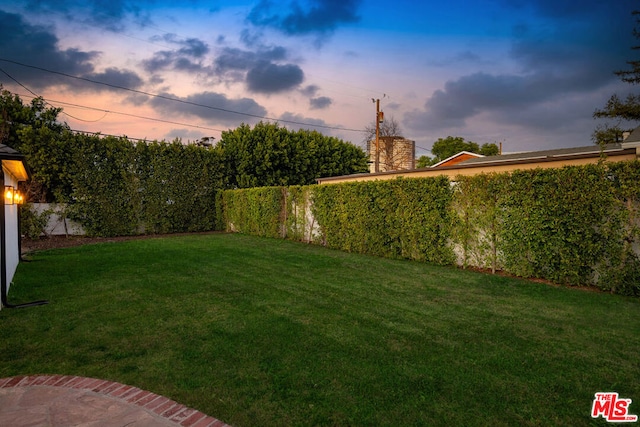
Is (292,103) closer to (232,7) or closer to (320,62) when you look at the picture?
(320,62)

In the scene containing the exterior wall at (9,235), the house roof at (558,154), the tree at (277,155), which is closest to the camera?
the exterior wall at (9,235)

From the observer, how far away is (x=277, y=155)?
75.3 feet

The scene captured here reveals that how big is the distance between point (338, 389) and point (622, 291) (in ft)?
20.4

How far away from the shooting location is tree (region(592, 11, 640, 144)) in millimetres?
22516

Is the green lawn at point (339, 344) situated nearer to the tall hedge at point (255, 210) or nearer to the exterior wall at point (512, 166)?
the exterior wall at point (512, 166)

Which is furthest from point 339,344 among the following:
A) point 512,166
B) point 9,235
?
point 512,166

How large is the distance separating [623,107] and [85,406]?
1217 inches

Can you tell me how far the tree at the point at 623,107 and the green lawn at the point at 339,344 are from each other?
23.7 metres

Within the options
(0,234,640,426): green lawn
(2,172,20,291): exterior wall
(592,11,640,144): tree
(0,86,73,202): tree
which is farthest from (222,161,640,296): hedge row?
(592,11,640,144): tree

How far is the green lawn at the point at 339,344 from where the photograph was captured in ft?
9.05

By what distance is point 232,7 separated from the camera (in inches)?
530

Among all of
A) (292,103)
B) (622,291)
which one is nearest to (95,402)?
(622,291)

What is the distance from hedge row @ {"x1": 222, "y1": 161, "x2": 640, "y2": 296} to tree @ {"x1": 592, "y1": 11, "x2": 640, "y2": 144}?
20.4m

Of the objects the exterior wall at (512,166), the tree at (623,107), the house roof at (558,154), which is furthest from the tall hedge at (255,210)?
the tree at (623,107)
